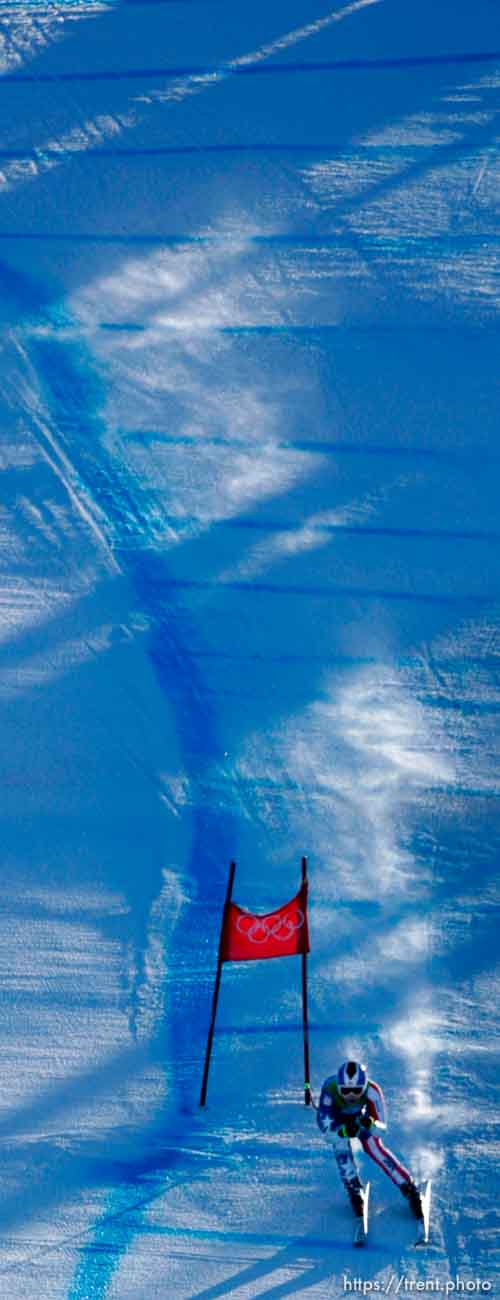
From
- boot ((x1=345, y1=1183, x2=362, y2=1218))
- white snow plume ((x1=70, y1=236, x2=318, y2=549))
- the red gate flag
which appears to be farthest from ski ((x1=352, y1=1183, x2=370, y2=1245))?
white snow plume ((x1=70, y1=236, x2=318, y2=549))

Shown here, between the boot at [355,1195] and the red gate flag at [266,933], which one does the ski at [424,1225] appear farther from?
the red gate flag at [266,933]

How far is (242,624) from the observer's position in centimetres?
632

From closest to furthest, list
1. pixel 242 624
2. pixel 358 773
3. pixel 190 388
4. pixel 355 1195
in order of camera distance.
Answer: pixel 355 1195 → pixel 358 773 → pixel 242 624 → pixel 190 388

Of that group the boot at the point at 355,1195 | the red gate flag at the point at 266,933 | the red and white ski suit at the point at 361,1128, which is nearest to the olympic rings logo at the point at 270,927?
the red gate flag at the point at 266,933

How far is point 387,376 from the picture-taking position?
21.3ft

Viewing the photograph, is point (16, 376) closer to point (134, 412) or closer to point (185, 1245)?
point (134, 412)

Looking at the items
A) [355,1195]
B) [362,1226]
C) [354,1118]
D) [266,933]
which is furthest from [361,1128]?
[266,933]

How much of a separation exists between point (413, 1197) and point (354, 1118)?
483 mm

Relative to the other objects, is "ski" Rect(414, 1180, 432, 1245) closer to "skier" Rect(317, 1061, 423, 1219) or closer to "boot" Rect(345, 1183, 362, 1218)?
"skier" Rect(317, 1061, 423, 1219)

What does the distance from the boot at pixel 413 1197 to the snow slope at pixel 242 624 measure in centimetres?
11

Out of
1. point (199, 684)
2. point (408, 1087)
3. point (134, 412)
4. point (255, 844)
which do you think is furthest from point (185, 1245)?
point (134, 412)

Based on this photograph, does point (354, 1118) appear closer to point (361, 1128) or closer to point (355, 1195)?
point (361, 1128)

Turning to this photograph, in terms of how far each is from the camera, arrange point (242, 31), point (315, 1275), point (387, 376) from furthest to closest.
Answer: point (242, 31) < point (387, 376) < point (315, 1275)

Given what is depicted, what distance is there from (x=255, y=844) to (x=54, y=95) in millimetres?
3766
